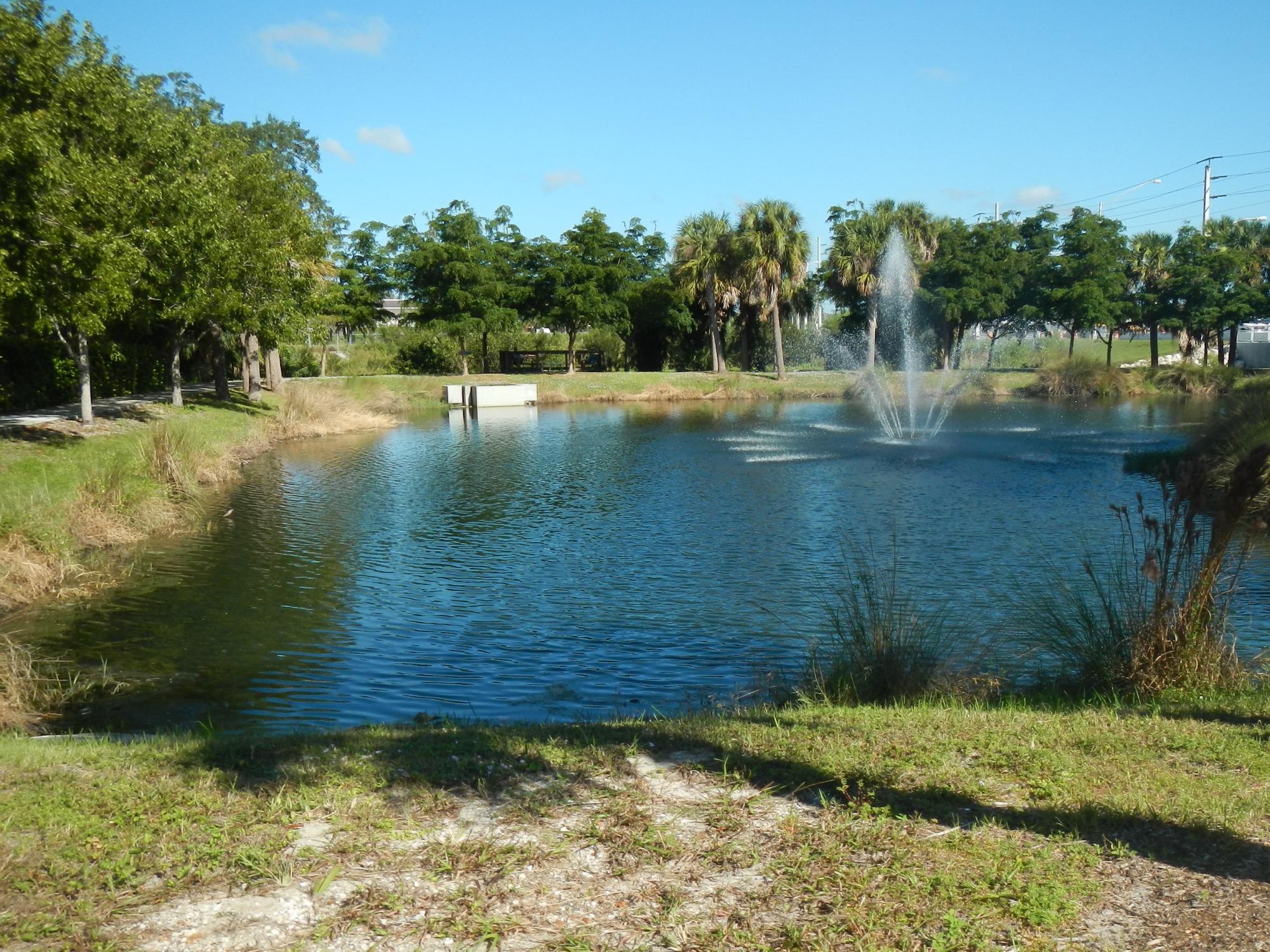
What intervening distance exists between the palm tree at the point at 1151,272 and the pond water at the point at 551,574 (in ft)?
114

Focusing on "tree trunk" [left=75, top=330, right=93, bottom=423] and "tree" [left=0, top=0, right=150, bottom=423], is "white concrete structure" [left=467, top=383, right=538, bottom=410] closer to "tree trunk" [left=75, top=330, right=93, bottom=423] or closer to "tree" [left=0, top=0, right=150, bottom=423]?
"tree trunk" [left=75, top=330, right=93, bottom=423]

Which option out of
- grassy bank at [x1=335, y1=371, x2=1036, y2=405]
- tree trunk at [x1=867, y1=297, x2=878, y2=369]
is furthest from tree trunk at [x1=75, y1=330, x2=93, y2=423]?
tree trunk at [x1=867, y1=297, x2=878, y2=369]

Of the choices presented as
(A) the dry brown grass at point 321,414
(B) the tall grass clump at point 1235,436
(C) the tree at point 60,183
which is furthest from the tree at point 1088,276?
(C) the tree at point 60,183

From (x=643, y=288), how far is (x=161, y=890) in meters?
63.0

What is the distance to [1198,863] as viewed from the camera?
437 cm

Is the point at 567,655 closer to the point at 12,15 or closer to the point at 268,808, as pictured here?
the point at 268,808

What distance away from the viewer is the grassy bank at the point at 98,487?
13453 millimetres

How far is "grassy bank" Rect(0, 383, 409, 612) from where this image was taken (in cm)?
1345

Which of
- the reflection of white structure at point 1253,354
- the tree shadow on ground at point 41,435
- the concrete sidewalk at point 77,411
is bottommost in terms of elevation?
the tree shadow on ground at point 41,435

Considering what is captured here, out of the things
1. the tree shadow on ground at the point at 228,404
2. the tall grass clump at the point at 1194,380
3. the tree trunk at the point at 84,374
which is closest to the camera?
the tree trunk at the point at 84,374

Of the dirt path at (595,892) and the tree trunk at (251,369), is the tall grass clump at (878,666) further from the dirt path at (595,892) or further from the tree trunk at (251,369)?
the tree trunk at (251,369)

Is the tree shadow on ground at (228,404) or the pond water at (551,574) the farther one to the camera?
the tree shadow on ground at (228,404)

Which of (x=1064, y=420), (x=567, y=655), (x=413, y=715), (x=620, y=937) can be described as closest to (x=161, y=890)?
(x=620, y=937)

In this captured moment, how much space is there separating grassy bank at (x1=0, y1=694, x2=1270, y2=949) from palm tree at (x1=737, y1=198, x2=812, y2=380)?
168 ft
